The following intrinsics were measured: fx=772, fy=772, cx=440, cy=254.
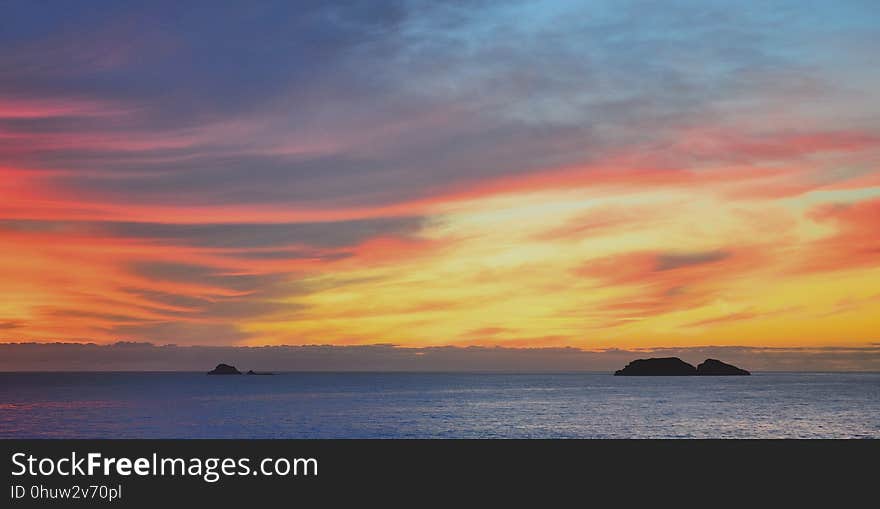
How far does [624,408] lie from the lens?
11588 centimetres
